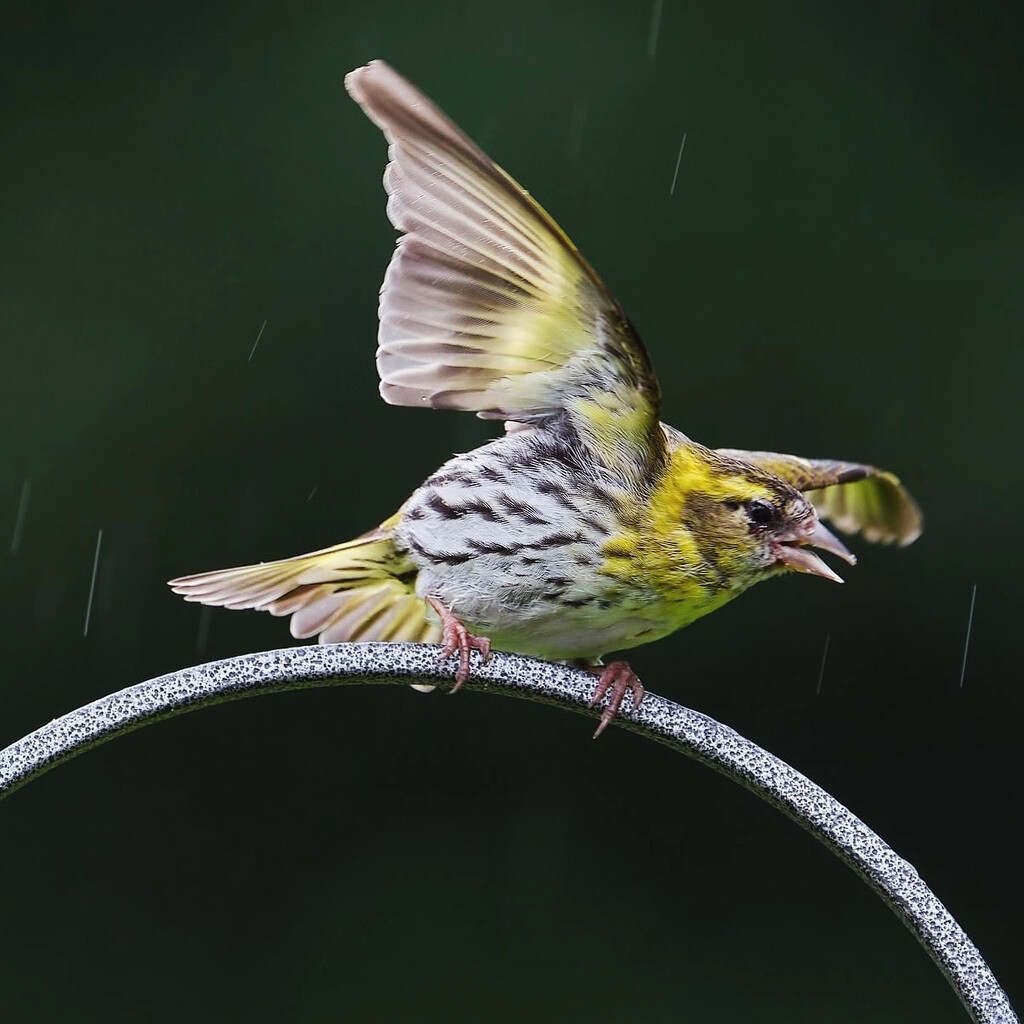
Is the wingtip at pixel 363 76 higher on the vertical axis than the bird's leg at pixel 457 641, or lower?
higher

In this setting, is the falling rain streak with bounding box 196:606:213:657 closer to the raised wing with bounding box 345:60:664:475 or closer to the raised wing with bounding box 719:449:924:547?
the raised wing with bounding box 719:449:924:547

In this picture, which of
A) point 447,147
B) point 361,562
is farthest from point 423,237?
point 361,562

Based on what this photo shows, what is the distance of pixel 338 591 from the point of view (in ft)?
5.62

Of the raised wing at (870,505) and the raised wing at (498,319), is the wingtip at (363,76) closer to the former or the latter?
the raised wing at (498,319)

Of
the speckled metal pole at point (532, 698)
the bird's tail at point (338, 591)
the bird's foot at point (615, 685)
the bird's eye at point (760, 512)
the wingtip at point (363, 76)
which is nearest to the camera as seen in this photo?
the speckled metal pole at point (532, 698)

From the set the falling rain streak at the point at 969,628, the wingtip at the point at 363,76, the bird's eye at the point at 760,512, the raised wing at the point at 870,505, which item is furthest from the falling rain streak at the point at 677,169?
the wingtip at the point at 363,76

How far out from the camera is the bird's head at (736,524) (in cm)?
152

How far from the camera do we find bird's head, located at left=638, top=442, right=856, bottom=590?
59.7 inches

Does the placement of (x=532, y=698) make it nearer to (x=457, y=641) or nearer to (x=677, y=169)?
(x=457, y=641)

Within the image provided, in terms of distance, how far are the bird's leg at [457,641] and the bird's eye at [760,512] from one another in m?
0.26

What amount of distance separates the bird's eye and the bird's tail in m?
0.32

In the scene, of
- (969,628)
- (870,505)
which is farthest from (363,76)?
(969,628)

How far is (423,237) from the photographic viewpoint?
140cm

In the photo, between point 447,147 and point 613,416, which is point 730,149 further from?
point 447,147
